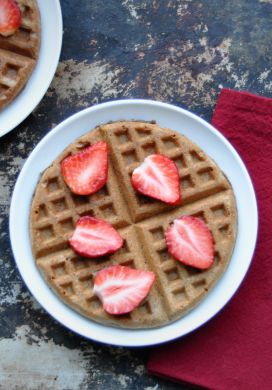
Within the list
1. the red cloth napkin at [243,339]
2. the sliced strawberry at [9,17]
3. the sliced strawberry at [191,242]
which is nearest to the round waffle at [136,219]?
the sliced strawberry at [191,242]

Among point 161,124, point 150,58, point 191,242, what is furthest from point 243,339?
point 150,58

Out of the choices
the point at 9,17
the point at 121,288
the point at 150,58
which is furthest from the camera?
the point at 150,58

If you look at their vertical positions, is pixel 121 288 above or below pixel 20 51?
below

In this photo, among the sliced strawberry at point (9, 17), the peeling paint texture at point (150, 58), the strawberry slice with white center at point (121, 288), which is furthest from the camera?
the peeling paint texture at point (150, 58)

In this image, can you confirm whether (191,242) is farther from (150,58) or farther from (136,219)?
(150,58)

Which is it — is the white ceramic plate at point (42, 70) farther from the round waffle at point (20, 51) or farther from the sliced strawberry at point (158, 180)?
the sliced strawberry at point (158, 180)

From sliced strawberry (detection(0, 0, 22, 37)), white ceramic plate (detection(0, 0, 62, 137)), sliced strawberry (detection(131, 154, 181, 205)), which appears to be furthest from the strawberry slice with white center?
sliced strawberry (detection(0, 0, 22, 37))

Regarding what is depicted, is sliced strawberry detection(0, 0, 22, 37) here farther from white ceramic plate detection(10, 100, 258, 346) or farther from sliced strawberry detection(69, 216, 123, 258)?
sliced strawberry detection(69, 216, 123, 258)
